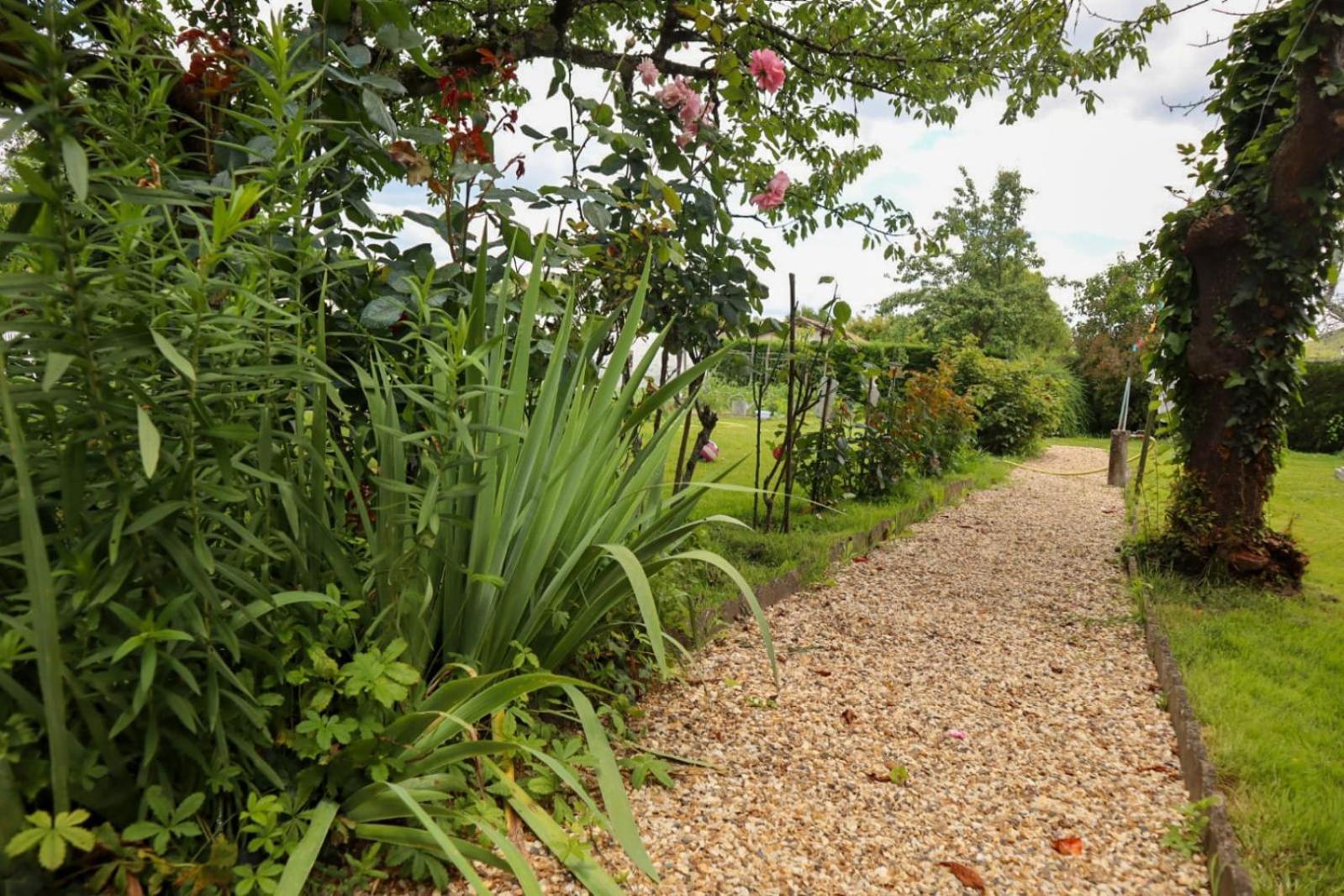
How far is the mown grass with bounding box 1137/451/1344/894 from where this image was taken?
5.55 ft

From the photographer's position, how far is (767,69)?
3.07 meters

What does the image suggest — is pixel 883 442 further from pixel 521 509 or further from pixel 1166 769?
pixel 521 509

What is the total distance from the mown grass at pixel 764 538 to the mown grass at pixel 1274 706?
1287mm

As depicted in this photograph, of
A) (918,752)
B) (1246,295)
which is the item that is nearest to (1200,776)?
(918,752)

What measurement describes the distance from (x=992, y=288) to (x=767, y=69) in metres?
24.8

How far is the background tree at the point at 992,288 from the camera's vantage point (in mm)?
23969

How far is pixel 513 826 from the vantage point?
1505 mm

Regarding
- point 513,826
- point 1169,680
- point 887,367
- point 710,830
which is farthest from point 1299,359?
point 513,826

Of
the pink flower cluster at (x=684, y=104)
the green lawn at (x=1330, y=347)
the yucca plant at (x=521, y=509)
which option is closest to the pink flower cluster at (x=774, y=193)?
the pink flower cluster at (x=684, y=104)

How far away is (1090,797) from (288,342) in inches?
82.8

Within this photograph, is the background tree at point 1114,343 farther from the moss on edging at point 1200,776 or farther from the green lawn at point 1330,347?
the moss on edging at point 1200,776

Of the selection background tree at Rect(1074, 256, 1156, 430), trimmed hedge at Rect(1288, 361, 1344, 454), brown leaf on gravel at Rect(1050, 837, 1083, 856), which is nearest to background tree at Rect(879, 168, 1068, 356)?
background tree at Rect(1074, 256, 1156, 430)

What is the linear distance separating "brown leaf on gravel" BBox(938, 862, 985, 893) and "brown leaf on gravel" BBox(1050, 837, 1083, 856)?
25 centimetres

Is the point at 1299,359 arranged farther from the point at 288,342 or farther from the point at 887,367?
the point at 288,342
